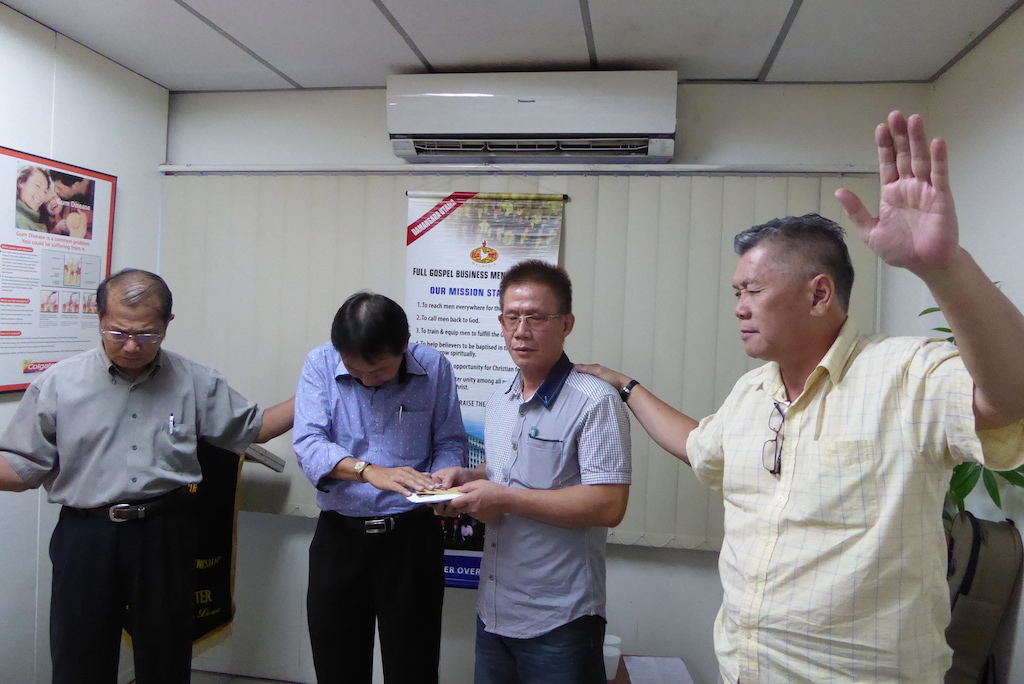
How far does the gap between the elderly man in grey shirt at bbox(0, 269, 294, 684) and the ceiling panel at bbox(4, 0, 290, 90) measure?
3.42ft

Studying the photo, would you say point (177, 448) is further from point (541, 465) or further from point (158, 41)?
point (158, 41)

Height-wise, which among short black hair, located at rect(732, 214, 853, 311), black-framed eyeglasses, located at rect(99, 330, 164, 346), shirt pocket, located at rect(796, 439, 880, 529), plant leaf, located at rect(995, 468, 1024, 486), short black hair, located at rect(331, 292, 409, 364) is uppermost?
short black hair, located at rect(732, 214, 853, 311)

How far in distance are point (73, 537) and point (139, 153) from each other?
6.12 feet

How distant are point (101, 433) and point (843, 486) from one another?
6.91 feet

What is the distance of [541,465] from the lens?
5.46 ft

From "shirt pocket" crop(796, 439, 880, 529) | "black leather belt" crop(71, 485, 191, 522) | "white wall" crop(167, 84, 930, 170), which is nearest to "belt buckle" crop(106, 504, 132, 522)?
"black leather belt" crop(71, 485, 191, 522)

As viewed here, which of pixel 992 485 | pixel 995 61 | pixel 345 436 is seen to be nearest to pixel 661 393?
pixel 992 485

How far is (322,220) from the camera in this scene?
122 inches

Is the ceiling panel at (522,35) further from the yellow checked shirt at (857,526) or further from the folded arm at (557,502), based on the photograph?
the folded arm at (557,502)

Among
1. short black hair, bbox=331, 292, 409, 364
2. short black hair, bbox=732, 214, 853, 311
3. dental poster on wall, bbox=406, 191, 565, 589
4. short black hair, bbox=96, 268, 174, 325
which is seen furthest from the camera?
dental poster on wall, bbox=406, 191, 565, 589

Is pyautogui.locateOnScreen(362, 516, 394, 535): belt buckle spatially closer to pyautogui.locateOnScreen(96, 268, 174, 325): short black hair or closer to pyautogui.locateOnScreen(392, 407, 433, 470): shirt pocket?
pyautogui.locateOnScreen(392, 407, 433, 470): shirt pocket

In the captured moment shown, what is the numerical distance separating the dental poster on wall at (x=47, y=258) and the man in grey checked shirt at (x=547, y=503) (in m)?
1.99

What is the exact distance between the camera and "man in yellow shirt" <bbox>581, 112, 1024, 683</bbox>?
0.95 m

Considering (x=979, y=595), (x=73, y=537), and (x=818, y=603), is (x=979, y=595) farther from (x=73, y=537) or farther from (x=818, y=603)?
(x=73, y=537)
